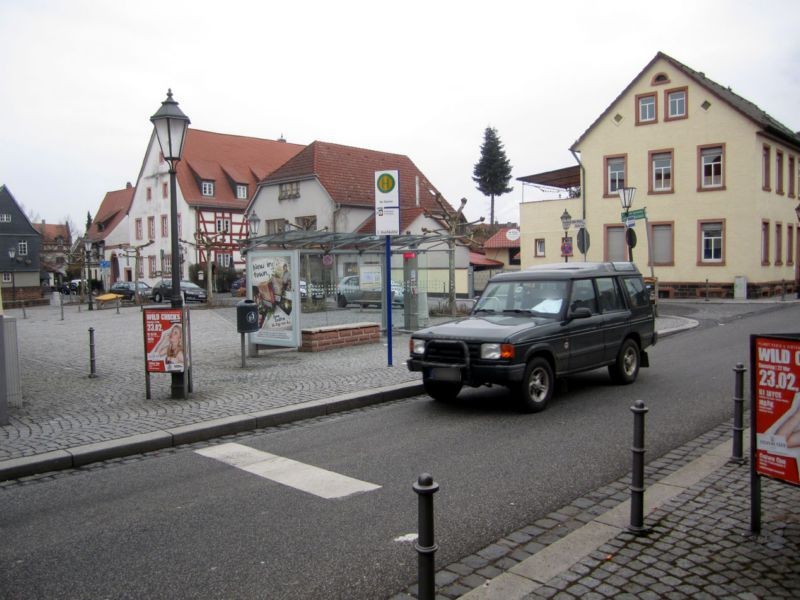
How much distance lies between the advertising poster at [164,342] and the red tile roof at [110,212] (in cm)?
7280

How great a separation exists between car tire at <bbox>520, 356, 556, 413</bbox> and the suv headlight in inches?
15.2

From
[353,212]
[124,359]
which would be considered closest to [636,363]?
[124,359]

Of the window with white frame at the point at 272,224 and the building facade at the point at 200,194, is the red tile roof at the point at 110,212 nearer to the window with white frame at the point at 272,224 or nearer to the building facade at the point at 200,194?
the building facade at the point at 200,194

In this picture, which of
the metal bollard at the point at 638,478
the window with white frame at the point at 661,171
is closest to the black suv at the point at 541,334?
the metal bollard at the point at 638,478

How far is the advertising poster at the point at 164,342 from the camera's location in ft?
30.7

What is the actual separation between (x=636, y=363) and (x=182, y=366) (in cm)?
682

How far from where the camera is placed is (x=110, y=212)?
81.3m

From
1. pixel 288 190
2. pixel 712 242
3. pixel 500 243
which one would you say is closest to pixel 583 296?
pixel 712 242

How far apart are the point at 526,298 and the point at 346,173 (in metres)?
39.2

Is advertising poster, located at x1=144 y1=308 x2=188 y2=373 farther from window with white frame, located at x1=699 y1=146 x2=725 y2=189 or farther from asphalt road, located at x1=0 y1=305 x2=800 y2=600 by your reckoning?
window with white frame, located at x1=699 y1=146 x2=725 y2=189

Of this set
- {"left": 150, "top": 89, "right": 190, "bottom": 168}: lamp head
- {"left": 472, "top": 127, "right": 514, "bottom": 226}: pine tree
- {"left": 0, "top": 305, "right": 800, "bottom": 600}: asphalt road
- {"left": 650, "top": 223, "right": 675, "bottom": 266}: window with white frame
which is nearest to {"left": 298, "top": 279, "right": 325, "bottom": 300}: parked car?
{"left": 150, "top": 89, "right": 190, "bottom": 168}: lamp head

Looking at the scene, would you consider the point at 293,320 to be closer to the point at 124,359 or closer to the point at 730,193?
the point at 124,359

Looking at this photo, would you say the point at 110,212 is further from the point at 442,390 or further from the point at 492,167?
the point at 442,390

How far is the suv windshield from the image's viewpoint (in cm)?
944
